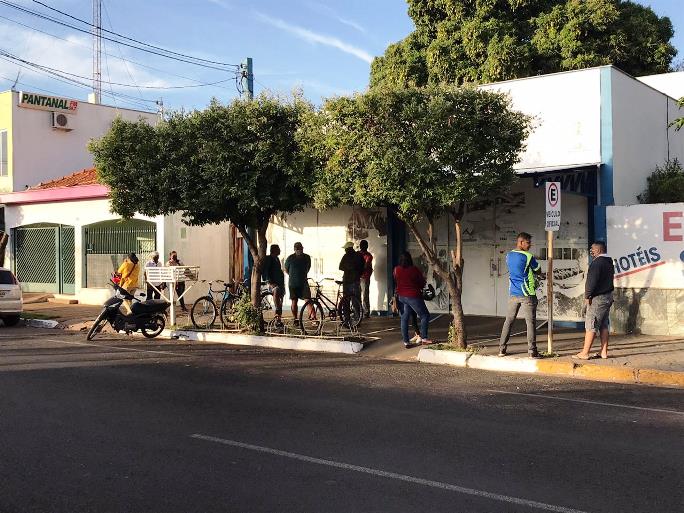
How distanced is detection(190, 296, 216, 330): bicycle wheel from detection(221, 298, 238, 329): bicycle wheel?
22cm

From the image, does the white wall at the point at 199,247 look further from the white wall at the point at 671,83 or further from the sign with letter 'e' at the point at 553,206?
the white wall at the point at 671,83

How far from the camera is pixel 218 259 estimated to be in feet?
70.8

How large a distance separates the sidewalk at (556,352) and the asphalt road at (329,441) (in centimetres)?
54

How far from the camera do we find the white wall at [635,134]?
13.9m

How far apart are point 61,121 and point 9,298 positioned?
13.5m

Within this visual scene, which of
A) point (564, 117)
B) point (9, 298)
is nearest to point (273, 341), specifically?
point (564, 117)

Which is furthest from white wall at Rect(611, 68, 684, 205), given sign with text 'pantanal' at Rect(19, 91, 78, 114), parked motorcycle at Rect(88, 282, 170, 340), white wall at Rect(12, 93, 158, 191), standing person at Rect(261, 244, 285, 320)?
sign with text 'pantanal' at Rect(19, 91, 78, 114)

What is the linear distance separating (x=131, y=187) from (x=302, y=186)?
382 centimetres

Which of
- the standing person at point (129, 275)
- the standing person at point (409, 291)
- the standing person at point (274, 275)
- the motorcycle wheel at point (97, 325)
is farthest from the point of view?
the standing person at point (129, 275)

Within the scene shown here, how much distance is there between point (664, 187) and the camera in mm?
14633

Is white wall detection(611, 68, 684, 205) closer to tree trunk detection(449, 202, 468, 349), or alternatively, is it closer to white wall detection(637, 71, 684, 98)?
tree trunk detection(449, 202, 468, 349)

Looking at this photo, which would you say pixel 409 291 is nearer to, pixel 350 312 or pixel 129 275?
pixel 350 312

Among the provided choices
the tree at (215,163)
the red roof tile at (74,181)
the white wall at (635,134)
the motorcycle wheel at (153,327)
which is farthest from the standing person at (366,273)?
the red roof tile at (74,181)

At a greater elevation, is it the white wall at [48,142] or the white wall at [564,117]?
the white wall at [48,142]
